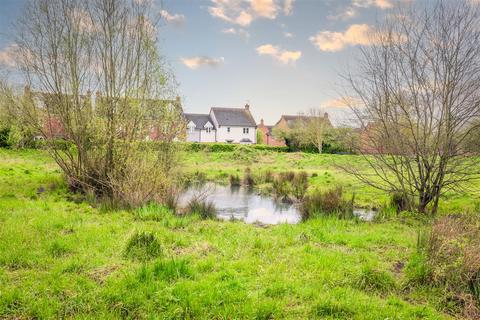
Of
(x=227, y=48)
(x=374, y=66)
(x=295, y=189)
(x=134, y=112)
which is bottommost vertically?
(x=295, y=189)

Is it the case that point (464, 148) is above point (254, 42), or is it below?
below

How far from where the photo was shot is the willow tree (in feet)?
39.1

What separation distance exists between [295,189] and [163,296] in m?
11.9

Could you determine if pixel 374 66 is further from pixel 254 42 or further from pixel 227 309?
pixel 227 309

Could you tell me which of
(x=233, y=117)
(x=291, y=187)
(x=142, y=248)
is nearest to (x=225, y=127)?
(x=233, y=117)

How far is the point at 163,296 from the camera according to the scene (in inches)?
174

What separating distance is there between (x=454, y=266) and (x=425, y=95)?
6.58m

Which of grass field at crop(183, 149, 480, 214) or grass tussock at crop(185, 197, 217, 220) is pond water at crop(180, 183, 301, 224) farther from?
grass field at crop(183, 149, 480, 214)

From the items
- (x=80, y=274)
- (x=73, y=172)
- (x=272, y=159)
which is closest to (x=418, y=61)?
(x=80, y=274)

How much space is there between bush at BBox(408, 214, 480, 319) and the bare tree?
4815mm

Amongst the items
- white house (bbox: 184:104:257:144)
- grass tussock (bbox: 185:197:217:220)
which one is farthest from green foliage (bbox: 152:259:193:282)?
white house (bbox: 184:104:257:144)

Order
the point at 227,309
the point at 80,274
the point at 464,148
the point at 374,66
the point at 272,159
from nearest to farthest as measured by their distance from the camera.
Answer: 1. the point at 227,309
2. the point at 80,274
3. the point at 464,148
4. the point at 374,66
5. the point at 272,159

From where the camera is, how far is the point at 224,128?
58125mm

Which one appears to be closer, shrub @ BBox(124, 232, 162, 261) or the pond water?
shrub @ BBox(124, 232, 162, 261)
